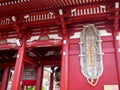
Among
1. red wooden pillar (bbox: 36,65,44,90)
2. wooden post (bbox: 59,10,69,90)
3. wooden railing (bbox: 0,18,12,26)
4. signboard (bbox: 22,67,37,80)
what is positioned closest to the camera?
wooden post (bbox: 59,10,69,90)

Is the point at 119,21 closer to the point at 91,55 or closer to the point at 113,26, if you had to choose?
the point at 113,26

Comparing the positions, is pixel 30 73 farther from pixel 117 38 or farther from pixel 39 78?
pixel 117 38

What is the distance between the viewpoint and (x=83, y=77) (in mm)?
5176

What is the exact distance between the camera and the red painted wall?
4961 mm

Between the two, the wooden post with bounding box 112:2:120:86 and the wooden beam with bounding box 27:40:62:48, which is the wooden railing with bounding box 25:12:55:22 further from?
the wooden post with bounding box 112:2:120:86

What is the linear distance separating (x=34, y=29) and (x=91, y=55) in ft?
8.13

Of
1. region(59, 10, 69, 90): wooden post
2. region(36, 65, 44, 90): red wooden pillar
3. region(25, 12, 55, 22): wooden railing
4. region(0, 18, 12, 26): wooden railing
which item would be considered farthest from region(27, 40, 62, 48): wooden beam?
region(36, 65, 44, 90): red wooden pillar

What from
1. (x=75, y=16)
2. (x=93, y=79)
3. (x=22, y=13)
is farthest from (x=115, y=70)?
(x=22, y=13)

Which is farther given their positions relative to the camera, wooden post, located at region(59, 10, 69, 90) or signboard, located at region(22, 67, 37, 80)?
signboard, located at region(22, 67, 37, 80)

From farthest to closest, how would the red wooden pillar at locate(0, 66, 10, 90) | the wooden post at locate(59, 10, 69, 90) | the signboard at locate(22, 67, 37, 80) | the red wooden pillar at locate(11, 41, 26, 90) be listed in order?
1. the signboard at locate(22, 67, 37, 80)
2. the red wooden pillar at locate(0, 66, 10, 90)
3. the red wooden pillar at locate(11, 41, 26, 90)
4. the wooden post at locate(59, 10, 69, 90)

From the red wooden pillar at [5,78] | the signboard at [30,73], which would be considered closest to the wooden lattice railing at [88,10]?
the signboard at [30,73]

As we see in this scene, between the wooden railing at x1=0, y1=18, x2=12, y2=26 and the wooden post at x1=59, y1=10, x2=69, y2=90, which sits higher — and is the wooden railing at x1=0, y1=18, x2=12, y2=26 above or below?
above

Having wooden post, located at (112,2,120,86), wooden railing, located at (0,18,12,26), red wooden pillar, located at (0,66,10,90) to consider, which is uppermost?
wooden railing, located at (0,18,12,26)

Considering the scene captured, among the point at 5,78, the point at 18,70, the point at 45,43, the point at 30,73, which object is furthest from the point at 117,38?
the point at 5,78
